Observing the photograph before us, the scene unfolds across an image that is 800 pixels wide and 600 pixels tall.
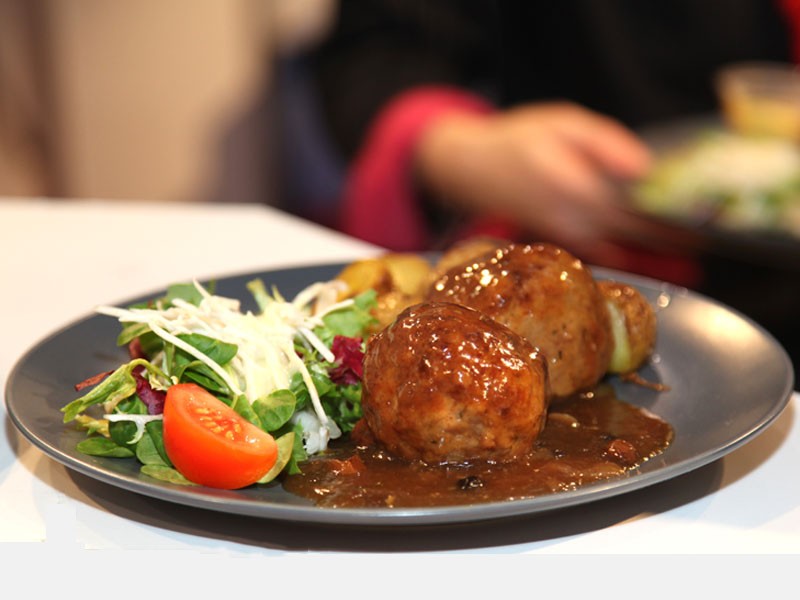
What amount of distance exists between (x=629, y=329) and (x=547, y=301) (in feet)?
0.60

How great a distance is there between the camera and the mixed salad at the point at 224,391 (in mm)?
1225

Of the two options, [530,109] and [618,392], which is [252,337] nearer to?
[618,392]

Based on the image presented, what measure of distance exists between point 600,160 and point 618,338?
187 cm

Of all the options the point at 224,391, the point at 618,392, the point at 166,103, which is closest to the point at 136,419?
the point at 224,391

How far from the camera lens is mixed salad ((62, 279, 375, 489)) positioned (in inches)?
48.2

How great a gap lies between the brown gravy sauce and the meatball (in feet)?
0.52

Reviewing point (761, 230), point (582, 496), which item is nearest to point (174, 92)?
point (761, 230)

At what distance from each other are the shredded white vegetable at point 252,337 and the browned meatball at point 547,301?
19 centimetres

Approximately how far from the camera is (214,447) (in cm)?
120

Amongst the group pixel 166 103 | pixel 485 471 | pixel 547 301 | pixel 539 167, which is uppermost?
pixel 547 301

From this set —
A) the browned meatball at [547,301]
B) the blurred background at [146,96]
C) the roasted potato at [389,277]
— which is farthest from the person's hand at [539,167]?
the blurred background at [146,96]

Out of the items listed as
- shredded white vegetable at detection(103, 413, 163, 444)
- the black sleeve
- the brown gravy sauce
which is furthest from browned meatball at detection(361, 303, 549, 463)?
the black sleeve

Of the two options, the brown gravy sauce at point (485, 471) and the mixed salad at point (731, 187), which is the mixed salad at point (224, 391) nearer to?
the brown gravy sauce at point (485, 471)

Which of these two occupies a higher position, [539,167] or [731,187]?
[731,187]
